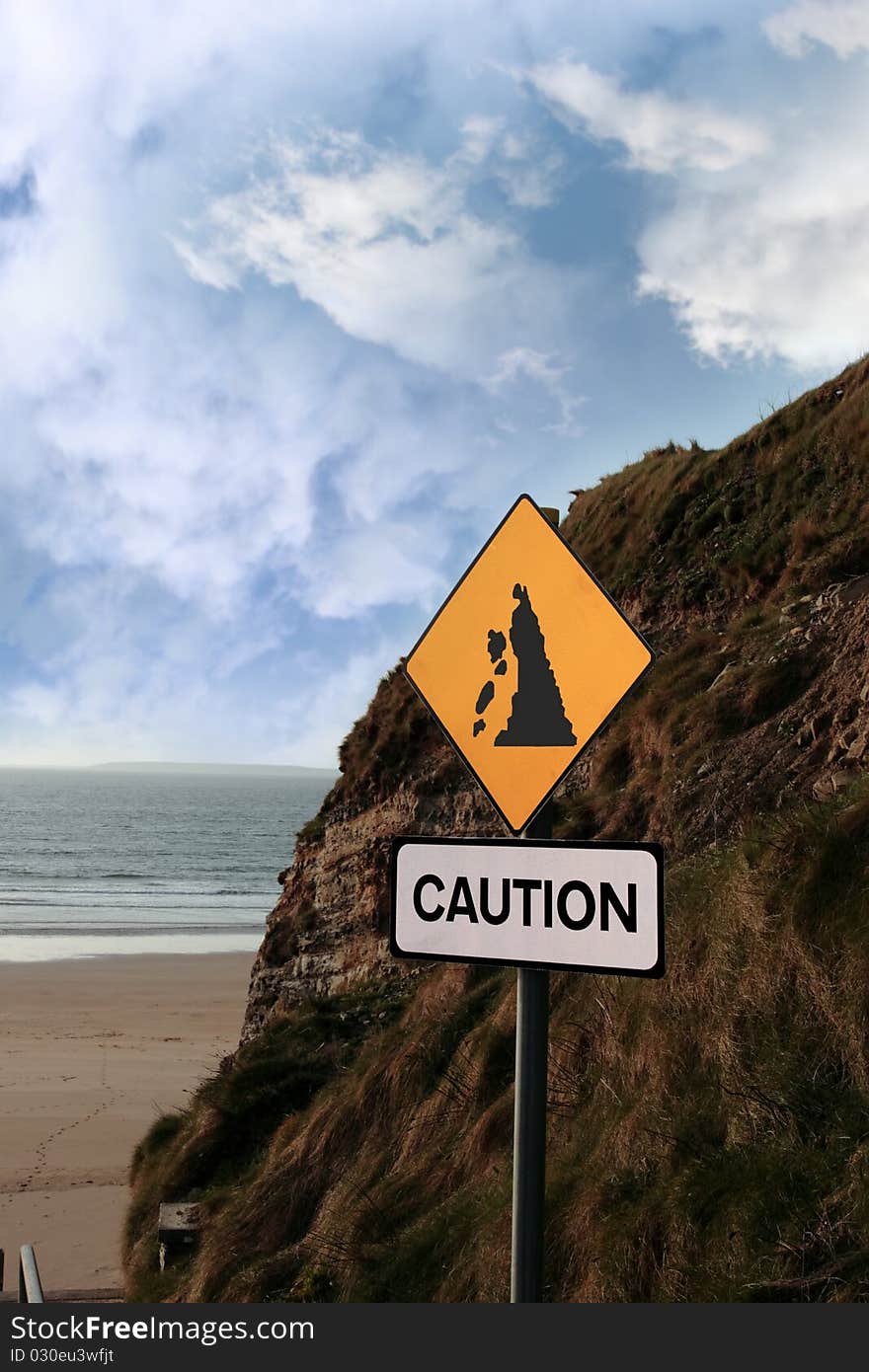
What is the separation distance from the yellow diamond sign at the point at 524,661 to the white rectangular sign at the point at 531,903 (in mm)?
143

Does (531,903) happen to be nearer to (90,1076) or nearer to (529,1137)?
(529,1137)

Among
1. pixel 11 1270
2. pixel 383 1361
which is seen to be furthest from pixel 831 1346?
pixel 11 1270

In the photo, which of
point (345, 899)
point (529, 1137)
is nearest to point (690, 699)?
point (345, 899)

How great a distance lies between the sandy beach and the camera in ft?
39.5

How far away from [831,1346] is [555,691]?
2399 millimetres

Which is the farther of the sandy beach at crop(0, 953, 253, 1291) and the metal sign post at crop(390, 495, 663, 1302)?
the sandy beach at crop(0, 953, 253, 1291)

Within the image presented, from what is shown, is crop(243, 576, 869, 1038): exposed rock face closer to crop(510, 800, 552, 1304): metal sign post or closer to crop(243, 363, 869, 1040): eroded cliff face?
crop(243, 363, 869, 1040): eroded cliff face

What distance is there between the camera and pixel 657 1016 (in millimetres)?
5242

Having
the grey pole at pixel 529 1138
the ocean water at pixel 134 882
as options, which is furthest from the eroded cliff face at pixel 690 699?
the ocean water at pixel 134 882

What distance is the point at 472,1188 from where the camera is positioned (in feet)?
18.5

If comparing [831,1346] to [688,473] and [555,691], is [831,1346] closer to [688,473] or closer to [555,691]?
[555,691]

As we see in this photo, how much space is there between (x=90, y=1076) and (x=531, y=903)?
20.1 m

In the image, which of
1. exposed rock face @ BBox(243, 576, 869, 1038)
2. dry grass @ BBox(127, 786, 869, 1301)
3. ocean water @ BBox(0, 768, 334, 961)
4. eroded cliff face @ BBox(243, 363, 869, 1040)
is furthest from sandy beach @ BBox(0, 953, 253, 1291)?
ocean water @ BBox(0, 768, 334, 961)

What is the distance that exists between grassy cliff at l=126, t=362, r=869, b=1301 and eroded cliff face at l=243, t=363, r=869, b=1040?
0.12 feet
